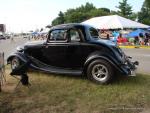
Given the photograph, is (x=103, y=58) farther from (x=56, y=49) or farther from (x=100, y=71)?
(x=56, y=49)

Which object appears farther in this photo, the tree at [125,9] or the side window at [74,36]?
the tree at [125,9]

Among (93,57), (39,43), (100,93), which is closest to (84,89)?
(100,93)

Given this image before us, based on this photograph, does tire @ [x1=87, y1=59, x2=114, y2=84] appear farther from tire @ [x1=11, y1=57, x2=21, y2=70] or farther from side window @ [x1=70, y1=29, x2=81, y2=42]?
tire @ [x1=11, y1=57, x2=21, y2=70]

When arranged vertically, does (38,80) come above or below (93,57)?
below

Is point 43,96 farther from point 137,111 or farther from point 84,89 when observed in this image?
point 137,111

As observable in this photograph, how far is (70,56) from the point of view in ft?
29.6

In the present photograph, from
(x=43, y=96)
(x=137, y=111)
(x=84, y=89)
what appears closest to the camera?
(x=137, y=111)

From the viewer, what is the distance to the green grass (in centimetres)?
613

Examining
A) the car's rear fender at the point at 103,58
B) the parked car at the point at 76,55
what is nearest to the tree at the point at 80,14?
the parked car at the point at 76,55

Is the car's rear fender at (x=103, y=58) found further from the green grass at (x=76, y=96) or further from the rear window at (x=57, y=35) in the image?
the rear window at (x=57, y=35)

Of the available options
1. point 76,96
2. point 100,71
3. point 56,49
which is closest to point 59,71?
point 56,49

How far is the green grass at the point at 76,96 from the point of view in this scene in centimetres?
613

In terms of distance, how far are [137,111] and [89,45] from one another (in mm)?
3152

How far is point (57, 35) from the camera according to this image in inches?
371
